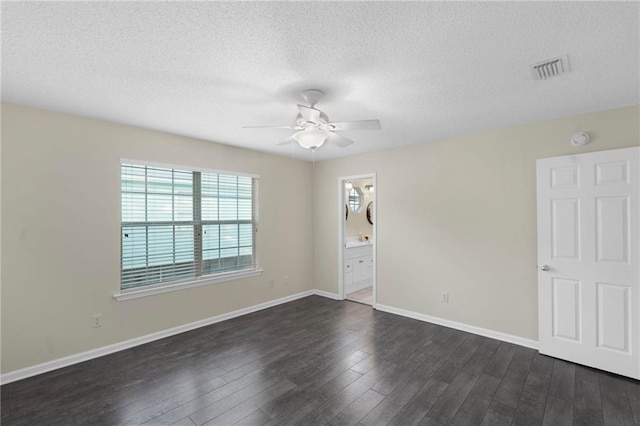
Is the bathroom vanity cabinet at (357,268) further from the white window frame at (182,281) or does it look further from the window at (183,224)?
the window at (183,224)

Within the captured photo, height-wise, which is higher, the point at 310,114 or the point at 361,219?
the point at 310,114

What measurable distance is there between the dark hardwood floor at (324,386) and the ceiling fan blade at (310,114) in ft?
7.30

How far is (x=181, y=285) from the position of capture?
3.66 metres

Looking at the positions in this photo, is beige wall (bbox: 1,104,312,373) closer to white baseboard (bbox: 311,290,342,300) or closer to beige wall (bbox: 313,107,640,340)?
white baseboard (bbox: 311,290,342,300)

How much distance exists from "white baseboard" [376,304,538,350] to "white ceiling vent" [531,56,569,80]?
8.86ft

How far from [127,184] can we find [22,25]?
193cm

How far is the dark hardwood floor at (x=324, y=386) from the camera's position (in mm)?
2092

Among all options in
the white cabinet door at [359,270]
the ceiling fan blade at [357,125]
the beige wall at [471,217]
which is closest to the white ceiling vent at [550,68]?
the ceiling fan blade at [357,125]

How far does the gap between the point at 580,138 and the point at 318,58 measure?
9.12 feet

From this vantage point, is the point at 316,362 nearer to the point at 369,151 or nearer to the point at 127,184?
the point at 127,184

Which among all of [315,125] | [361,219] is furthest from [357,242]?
[315,125]

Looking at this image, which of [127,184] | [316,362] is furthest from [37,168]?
[316,362]

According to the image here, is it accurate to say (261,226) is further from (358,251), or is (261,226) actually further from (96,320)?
(96,320)

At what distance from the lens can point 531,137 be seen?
3.20 meters
